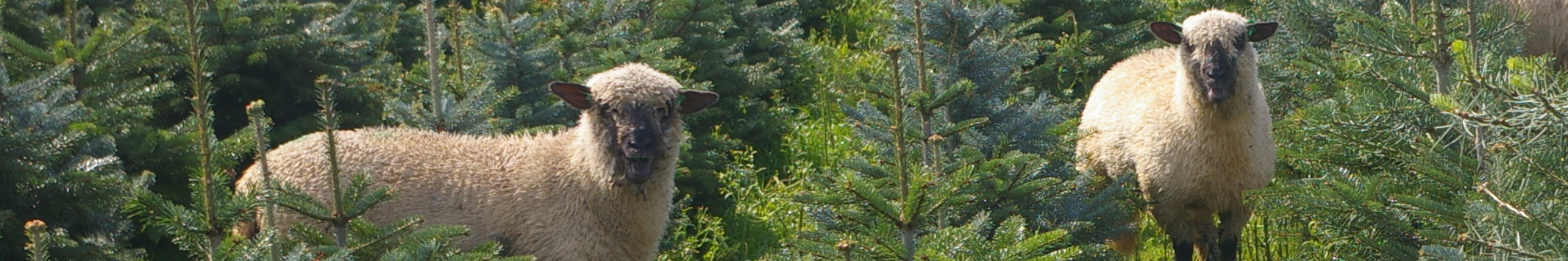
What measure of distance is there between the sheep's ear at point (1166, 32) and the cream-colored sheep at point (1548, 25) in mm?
2130

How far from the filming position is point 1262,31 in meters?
8.44

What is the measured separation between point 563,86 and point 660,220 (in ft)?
2.35

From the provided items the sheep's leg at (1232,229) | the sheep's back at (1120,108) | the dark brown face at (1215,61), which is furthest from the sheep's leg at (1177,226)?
the dark brown face at (1215,61)

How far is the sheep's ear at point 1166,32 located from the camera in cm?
873

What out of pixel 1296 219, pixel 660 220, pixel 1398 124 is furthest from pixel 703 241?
pixel 1398 124

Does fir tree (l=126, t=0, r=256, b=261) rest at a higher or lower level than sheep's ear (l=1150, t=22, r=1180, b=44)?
lower

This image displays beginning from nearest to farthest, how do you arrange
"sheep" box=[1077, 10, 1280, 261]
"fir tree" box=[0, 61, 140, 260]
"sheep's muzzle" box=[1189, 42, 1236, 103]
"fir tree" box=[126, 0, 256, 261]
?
"fir tree" box=[126, 0, 256, 261]
"fir tree" box=[0, 61, 140, 260]
"sheep's muzzle" box=[1189, 42, 1236, 103]
"sheep" box=[1077, 10, 1280, 261]

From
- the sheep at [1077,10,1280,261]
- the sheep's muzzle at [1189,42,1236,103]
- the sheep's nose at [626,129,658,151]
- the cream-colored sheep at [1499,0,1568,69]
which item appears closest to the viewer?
the sheep's nose at [626,129,658,151]

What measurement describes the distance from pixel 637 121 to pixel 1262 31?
3669 millimetres

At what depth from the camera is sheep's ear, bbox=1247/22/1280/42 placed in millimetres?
8367

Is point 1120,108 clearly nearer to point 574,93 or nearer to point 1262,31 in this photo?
point 1262,31

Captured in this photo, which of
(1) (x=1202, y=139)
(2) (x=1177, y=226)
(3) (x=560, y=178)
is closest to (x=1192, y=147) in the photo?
(1) (x=1202, y=139)

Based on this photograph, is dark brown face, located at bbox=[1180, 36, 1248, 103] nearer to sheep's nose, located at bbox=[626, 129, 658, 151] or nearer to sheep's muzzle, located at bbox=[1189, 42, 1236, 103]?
sheep's muzzle, located at bbox=[1189, 42, 1236, 103]

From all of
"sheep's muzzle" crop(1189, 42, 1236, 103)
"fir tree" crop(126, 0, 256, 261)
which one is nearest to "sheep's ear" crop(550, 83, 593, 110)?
"fir tree" crop(126, 0, 256, 261)
